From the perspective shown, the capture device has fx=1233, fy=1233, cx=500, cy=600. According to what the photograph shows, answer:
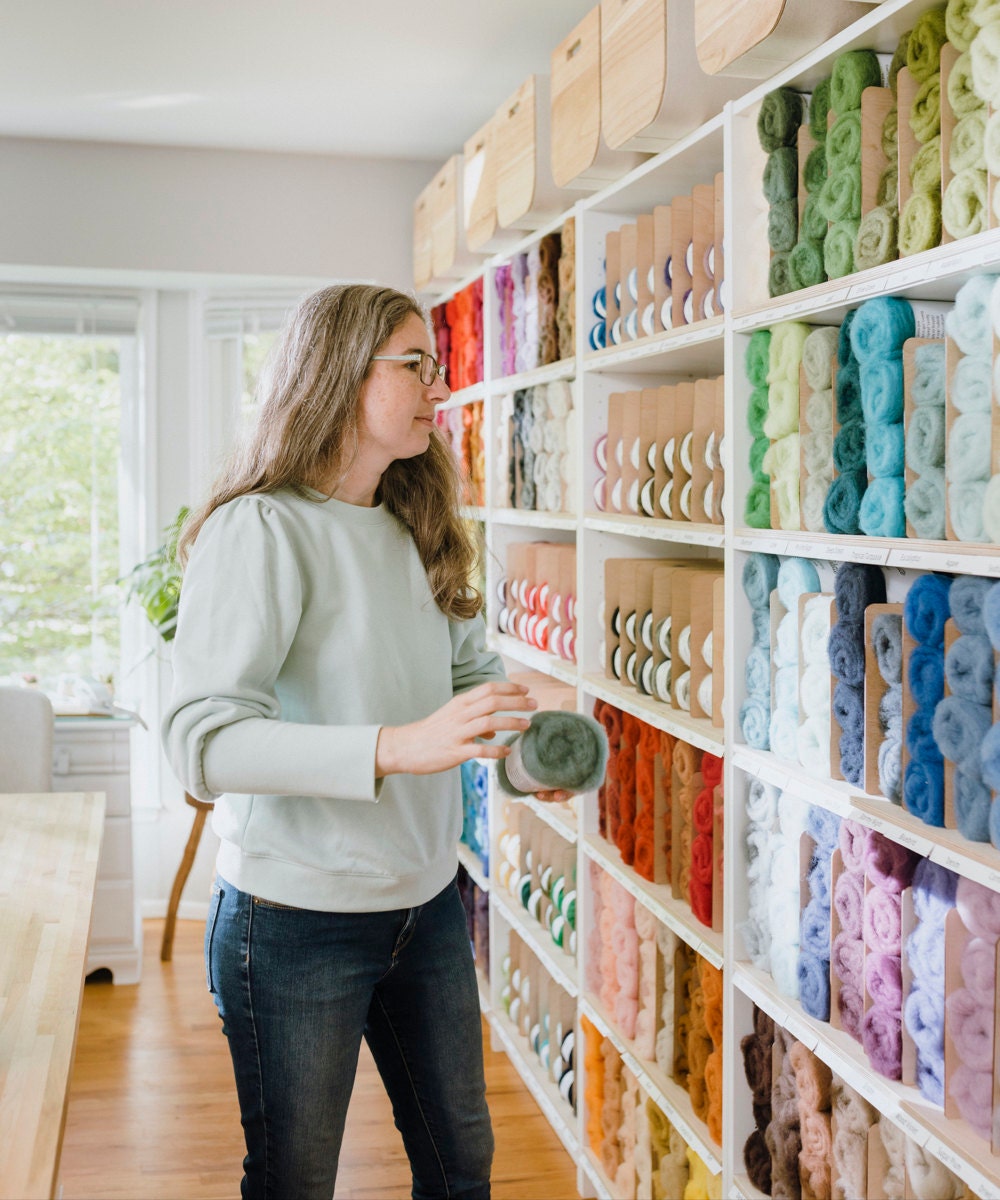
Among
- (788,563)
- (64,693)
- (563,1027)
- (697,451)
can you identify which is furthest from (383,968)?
(64,693)

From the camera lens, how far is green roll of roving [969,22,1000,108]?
4.01 ft

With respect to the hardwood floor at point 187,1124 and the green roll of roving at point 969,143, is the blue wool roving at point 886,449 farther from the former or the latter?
the hardwood floor at point 187,1124

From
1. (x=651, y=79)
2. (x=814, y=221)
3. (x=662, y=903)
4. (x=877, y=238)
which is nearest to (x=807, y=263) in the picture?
(x=814, y=221)

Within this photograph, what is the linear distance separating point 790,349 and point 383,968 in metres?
0.96

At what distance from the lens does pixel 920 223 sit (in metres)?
1.36

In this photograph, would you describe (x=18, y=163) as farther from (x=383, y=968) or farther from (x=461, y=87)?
(x=383, y=968)

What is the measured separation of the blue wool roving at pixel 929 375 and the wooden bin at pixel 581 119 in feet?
3.04

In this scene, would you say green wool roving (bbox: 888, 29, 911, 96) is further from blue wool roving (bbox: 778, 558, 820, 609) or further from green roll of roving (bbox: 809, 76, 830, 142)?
blue wool roving (bbox: 778, 558, 820, 609)

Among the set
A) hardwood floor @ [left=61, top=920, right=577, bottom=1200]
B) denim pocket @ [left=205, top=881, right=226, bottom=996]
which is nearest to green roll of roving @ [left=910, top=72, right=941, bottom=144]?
denim pocket @ [left=205, top=881, right=226, bottom=996]

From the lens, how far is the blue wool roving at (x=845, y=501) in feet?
4.96

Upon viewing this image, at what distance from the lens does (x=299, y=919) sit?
138 cm

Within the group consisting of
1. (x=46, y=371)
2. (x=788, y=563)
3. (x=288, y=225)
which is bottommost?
(x=788, y=563)

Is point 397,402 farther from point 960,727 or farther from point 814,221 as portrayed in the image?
point 960,727

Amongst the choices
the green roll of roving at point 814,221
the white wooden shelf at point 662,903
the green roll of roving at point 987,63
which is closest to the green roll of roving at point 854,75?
the green roll of roving at point 814,221
